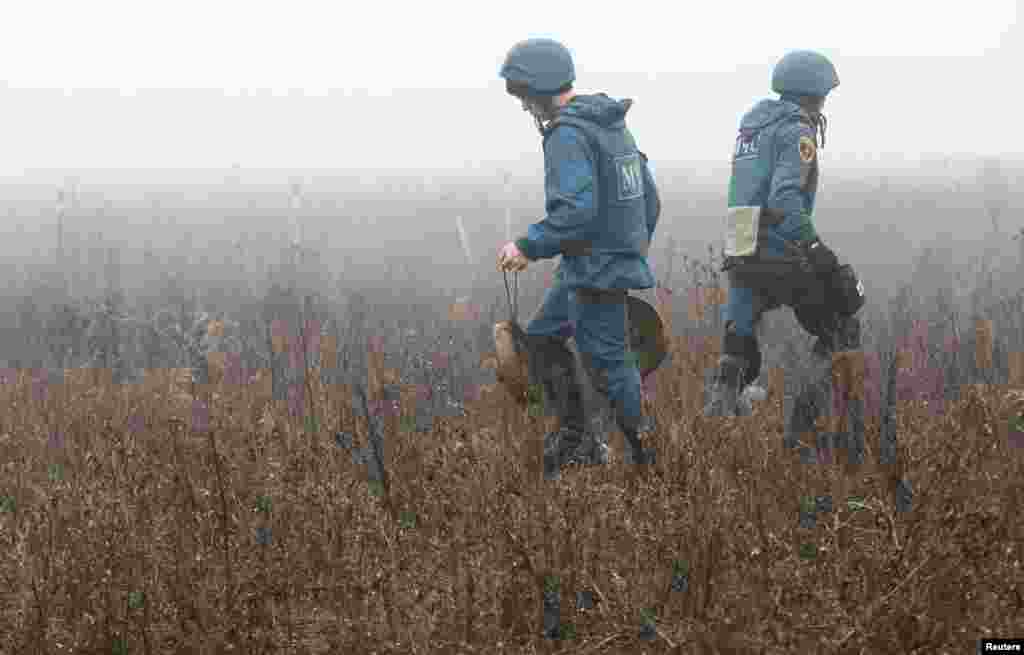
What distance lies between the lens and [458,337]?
24.8ft

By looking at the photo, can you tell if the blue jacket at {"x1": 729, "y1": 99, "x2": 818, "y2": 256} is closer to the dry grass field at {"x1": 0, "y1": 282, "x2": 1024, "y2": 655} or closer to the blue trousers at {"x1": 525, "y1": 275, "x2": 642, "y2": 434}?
the blue trousers at {"x1": 525, "y1": 275, "x2": 642, "y2": 434}

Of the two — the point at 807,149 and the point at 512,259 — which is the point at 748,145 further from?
the point at 512,259

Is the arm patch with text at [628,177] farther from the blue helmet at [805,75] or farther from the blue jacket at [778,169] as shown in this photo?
the blue helmet at [805,75]

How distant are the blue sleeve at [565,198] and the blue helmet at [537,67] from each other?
9.3 inches

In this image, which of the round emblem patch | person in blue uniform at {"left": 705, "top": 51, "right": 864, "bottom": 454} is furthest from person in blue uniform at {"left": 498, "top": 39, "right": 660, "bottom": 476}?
the round emblem patch

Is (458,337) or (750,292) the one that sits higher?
(750,292)

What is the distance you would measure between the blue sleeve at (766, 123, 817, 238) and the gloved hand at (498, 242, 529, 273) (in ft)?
4.20

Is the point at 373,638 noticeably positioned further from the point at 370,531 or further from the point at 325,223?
the point at 325,223

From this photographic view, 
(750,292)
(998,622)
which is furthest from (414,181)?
(998,622)

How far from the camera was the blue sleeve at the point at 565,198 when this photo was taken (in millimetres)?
3666

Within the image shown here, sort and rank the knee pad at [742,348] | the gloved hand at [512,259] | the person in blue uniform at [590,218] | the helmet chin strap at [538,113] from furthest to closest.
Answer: the knee pad at [742,348], the helmet chin strap at [538,113], the person in blue uniform at [590,218], the gloved hand at [512,259]

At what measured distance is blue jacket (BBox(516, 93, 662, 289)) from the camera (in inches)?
145

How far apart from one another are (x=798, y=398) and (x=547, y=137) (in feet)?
4.94

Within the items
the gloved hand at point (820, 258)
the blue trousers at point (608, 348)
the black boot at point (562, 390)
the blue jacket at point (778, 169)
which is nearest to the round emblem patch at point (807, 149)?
the blue jacket at point (778, 169)
